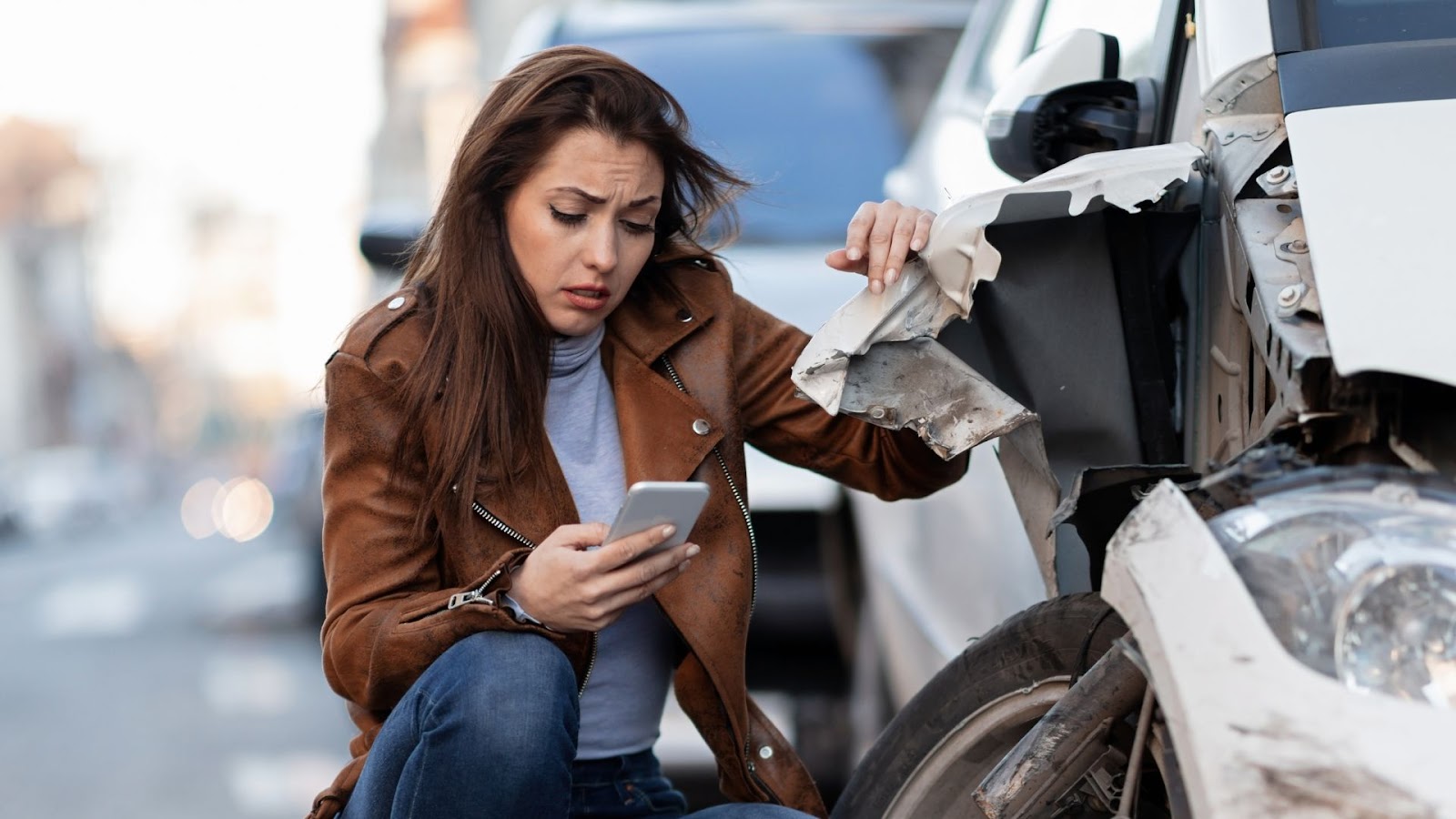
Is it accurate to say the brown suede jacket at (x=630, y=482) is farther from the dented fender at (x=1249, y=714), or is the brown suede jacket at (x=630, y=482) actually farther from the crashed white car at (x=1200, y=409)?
the dented fender at (x=1249, y=714)

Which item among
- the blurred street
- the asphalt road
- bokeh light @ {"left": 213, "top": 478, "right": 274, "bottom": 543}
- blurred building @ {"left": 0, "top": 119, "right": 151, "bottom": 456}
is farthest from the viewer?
blurred building @ {"left": 0, "top": 119, "right": 151, "bottom": 456}

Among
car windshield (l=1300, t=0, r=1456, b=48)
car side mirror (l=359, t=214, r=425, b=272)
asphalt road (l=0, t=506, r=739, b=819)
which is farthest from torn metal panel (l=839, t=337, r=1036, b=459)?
car side mirror (l=359, t=214, r=425, b=272)

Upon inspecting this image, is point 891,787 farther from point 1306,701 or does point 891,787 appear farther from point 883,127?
point 883,127

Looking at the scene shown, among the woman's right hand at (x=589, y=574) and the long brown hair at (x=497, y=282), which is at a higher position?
the long brown hair at (x=497, y=282)

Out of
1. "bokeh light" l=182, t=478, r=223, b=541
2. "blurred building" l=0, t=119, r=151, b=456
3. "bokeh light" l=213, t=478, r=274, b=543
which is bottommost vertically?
"bokeh light" l=182, t=478, r=223, b=541

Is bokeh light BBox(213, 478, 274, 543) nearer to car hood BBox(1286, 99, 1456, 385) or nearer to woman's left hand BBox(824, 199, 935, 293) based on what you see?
woman's left hand BBox(824, 199, 935, 293)

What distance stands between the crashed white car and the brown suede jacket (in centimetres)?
25

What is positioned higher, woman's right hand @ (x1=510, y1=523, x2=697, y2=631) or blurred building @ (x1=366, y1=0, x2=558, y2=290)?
blurred building @ (x1=366, y1=0, x2=558, y2=290)

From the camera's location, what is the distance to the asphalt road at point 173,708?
577 centimetres

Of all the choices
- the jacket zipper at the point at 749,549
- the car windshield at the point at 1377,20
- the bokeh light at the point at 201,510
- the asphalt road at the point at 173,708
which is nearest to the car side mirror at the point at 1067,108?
the car windshield at the point at 1377,20

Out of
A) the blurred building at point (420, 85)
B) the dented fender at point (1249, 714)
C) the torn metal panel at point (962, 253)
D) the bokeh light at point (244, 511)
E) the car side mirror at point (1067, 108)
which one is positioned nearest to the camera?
the dented fender at point (1249, 714)

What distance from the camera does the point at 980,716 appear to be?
1.90 m

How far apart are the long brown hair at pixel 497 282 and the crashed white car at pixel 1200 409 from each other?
0.42 m

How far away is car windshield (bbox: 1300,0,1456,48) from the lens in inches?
81.0
